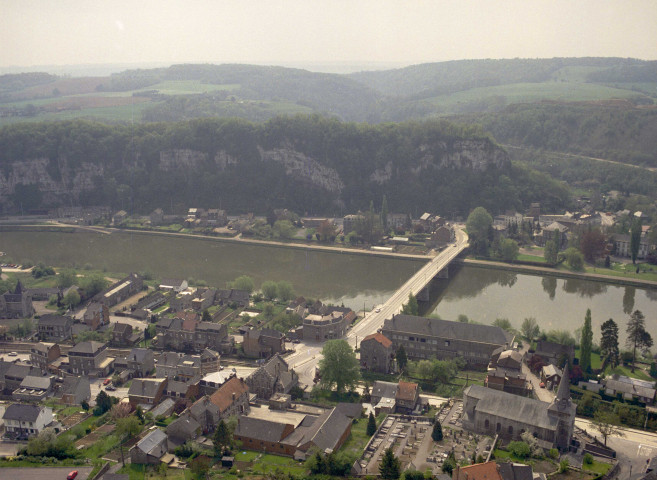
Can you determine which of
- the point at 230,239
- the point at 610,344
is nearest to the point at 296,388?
the point at 610,344

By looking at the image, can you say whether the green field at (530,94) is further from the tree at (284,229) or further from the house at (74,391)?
the house at (74,391)

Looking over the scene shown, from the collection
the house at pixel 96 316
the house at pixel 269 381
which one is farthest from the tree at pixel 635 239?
the house at pixel 96 316

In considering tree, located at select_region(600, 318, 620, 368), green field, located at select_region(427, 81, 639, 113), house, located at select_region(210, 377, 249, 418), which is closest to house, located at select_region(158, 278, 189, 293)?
house, located at select_region(210, 377, 249, 418)

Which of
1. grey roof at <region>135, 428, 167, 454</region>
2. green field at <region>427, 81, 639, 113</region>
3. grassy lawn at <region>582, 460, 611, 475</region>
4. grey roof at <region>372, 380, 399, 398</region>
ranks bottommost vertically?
grassy lawn at <region>582, 460, 611, 475</region>

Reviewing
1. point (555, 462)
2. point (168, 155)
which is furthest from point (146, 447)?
point (168, 155)

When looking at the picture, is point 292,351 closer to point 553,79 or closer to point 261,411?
point 261,411

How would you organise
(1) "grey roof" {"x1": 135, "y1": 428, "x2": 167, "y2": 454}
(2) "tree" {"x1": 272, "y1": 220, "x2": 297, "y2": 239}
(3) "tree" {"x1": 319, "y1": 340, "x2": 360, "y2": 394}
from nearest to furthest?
(1) "grey roof" {"x1": 135, "y1": 428, "x2": 167, "y2": 454}
(3) "tree" {"x1": 319, "y1": 340, "x2": 360, "y2": 394}
(2) "tree" {"x1": 272, "y1": 220, "x2": 297, "y2": 239}

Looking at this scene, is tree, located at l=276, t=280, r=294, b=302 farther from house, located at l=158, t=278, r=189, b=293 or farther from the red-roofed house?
the red-roofed house
